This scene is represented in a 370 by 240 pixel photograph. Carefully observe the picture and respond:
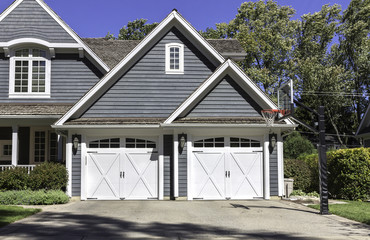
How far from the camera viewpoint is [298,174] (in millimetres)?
19016

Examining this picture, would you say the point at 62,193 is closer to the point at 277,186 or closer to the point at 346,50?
the point at 277,186

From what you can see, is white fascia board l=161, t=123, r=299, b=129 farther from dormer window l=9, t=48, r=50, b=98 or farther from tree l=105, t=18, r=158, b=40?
tree l=105, t=18, r=158, b=40

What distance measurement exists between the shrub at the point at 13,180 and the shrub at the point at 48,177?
27cm

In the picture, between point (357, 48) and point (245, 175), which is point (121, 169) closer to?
point (245, 175)

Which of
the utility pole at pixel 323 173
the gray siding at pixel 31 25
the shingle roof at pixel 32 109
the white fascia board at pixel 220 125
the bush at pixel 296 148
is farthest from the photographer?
the bush at pixel 296 148

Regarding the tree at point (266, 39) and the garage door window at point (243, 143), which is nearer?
Answer: the garage door window at point (243, 143)

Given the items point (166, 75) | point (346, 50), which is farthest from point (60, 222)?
point (346, 50)

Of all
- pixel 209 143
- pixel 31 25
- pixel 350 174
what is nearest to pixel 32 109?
pixel 31 25

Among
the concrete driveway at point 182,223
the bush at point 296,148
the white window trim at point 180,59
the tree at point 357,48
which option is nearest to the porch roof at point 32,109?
the white window trim at point 180,59

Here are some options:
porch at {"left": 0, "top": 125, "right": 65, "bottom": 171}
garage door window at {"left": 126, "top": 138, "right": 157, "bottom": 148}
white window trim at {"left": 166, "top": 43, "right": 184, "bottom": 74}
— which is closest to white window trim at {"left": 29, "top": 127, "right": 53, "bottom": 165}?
porch at {"left": 0, "top": 125, "right": 65, "bottom": 171}

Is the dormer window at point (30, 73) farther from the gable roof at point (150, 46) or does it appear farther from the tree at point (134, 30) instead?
the tree at point (134, 30)

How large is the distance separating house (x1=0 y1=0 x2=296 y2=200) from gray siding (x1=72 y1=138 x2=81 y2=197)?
0.04m

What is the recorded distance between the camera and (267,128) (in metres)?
16.4

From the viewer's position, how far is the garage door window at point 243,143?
1669 centimetres
